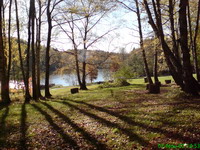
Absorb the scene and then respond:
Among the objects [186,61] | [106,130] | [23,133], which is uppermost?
[186,61]

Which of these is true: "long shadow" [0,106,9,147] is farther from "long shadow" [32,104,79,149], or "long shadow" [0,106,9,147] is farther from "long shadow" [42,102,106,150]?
"long shadow" [42,102,106,150]

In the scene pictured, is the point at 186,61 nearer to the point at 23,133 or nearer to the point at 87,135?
the point at 87,135

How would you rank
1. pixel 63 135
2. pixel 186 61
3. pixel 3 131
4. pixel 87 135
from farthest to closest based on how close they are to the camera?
pixel 186 61 < pixel 3 131 < pixel 63 135 < pixel 87 135

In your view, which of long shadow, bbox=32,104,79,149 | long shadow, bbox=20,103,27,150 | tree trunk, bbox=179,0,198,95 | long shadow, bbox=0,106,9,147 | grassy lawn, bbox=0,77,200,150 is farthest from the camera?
tree trunk, bbox=179,0,198,95

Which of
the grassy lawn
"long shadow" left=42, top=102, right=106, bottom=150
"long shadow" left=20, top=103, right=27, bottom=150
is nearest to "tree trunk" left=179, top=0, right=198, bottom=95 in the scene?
the grassy lawn

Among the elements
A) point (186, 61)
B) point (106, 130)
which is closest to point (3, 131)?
point (106, 130)

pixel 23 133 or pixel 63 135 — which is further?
pixel 23 133

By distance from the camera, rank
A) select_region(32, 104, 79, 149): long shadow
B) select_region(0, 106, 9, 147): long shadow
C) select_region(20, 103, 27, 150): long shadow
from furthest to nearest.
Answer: select_region(0, 106, 9, 147): long shadow
select_region(20, 103, 27, 150): long shadow
select_region(32, 104, 79, 149): long shadow

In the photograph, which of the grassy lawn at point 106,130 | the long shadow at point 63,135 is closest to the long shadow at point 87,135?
the grassy lawn at point 106,130

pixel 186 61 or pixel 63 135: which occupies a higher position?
pixel 186 61

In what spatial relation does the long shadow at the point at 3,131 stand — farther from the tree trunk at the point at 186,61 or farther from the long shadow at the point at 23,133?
the tree trunk at the point at 186,61

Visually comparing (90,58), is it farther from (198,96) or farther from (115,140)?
(115,140)

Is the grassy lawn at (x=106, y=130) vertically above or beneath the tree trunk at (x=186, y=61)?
beneath

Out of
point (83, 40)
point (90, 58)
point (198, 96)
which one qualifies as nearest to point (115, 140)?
point (198, 96)
